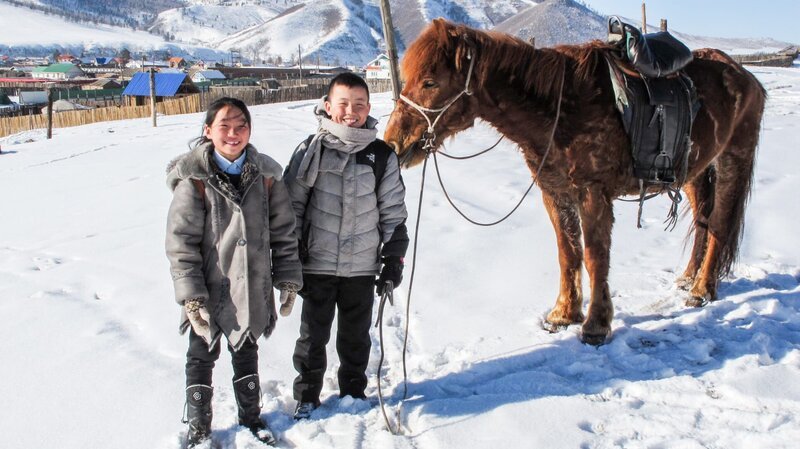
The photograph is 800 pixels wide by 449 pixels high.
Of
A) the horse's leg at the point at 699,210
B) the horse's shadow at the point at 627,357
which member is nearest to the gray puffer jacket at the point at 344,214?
the horse's shadow at the point at 627,357

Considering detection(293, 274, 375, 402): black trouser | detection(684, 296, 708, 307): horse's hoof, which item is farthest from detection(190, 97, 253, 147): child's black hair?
detection(684, 296, 708, 307): horse's hoof

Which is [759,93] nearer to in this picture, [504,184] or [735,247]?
[735,247]

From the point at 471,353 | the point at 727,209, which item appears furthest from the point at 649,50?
the point at 471,353

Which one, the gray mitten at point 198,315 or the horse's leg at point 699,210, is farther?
the horse's leg at point 699,210

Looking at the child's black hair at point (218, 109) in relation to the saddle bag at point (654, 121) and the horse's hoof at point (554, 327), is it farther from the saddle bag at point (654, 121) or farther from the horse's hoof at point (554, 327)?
the horse's hoof at point (554, 327)

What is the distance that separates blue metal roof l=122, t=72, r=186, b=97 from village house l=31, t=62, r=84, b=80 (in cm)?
5843

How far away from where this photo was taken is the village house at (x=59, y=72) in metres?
91.0

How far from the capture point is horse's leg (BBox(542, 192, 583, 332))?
3.79 m

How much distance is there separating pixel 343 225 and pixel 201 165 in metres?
0.73

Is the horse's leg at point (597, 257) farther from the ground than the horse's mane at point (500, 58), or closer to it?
closer to it

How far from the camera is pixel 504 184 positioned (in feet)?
26.0

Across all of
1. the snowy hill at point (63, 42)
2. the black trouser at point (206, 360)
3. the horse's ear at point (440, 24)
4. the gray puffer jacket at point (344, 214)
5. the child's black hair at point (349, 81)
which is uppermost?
the snowy hill at point (63, 42)

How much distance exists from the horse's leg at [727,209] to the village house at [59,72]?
349 feet

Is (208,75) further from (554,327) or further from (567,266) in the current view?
(554,327)
